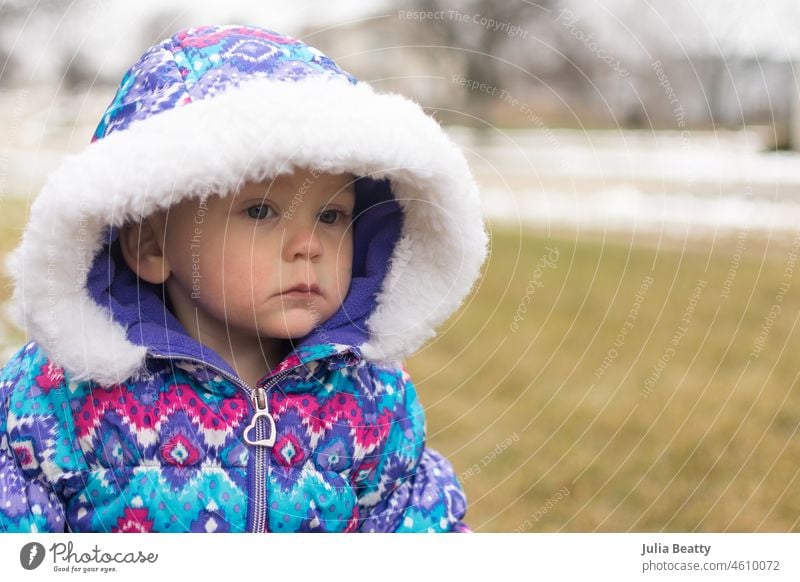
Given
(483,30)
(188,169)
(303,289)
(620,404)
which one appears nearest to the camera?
(188,169)

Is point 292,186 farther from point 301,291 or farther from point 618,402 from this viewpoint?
point 618,402

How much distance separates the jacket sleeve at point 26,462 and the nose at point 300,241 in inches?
12.5

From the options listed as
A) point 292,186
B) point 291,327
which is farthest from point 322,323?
Result: point 292,186

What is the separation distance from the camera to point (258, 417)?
115cm

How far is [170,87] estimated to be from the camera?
42.2 inches

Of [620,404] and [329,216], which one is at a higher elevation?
[329,216]

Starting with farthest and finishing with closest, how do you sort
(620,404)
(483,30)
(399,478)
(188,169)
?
(483,30)
(620,404)
(399,478)
(188,169)

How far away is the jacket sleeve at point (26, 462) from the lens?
1.09m

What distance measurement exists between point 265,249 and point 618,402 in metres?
1.49

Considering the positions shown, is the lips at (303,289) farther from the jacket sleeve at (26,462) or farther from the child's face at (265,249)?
the jacket sleeve at (26,462)

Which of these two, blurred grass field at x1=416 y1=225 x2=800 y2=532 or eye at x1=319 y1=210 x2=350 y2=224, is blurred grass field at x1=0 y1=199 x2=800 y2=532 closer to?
blurred grass field at x1=416 y1=225 x2=800 y2=532

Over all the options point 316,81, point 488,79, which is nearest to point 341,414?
point 316,81

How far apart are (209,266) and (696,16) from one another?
102 inches

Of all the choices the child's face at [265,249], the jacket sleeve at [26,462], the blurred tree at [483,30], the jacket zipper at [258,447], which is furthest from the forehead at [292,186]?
the blurred tree at [483,30]
